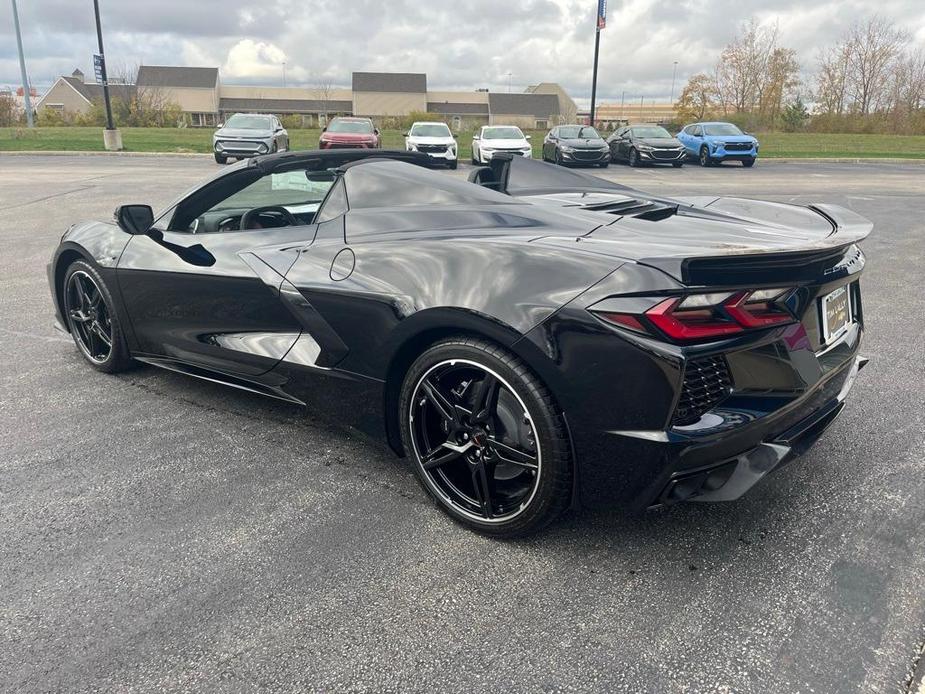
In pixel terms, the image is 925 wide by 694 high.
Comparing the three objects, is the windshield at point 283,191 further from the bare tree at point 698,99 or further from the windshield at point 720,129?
the bare tree at point 698,99

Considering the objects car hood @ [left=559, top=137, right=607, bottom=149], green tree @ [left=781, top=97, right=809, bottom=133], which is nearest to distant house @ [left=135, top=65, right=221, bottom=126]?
green tree @ [left=781, top=97, right=809, bottom=133]

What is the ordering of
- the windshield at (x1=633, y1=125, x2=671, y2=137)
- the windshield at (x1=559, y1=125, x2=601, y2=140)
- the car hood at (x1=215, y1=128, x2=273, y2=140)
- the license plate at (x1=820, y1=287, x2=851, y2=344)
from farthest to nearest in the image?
the windshield at (x1=633, y1=125, x2=671, y2=137) → the windshield at (x1=559, y1=125, x2=601, y2=140) → the car hood at (x1=215, y1=128, x2=273, y2=140) → the license plate at (x1=820, y1=287, x2=851, y2=344)

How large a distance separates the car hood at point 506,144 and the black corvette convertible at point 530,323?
62.6 feet

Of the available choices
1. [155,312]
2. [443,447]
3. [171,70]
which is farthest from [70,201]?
[171,70]

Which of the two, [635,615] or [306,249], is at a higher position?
[306,249]

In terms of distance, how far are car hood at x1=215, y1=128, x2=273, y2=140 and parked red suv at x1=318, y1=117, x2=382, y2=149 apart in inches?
69.4

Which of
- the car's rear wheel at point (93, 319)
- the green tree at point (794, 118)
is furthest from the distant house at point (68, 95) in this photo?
the car's rear wheel at point (93, 319)

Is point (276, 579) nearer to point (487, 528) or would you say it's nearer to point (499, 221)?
point (487, 528)

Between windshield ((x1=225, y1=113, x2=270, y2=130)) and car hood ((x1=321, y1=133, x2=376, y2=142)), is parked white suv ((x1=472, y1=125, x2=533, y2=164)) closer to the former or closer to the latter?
car hood ((x1=321, y1=133, x2=376, y2=142))

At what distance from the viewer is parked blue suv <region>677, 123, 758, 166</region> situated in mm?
23312

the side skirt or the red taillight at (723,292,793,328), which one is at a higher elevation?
the red taillight at (723,292,793,328)

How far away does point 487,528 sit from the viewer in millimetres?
2537

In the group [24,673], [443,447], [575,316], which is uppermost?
[575,316]

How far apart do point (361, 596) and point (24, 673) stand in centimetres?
94
